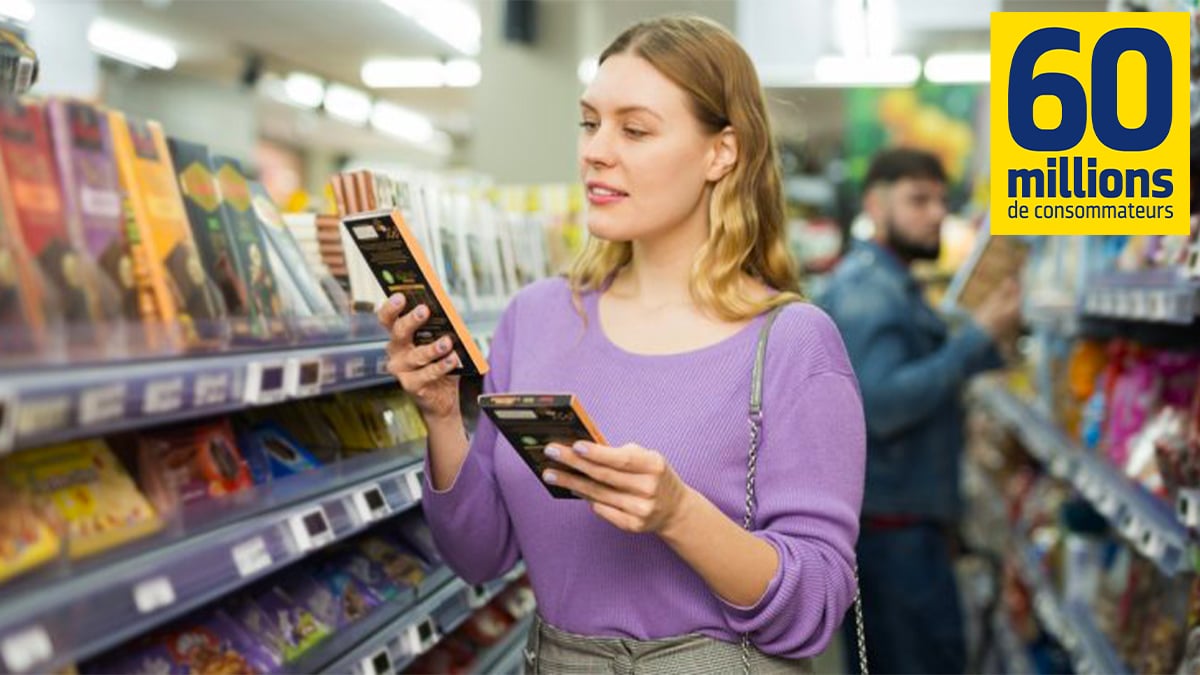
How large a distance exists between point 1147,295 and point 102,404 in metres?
2.28

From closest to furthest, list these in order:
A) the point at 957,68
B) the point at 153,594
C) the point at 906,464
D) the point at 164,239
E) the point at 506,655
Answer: the point at 153,594
the point at 164,239
the point at 506,655
the point at 906,464
the point at 957,68

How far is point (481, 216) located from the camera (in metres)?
2.74

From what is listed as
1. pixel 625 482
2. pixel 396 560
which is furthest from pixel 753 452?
pixel 396 560

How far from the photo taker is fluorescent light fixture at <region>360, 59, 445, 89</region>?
1232 cm

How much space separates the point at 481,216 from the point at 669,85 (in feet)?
3.20

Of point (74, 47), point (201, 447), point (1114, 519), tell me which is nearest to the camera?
point (201, 447)

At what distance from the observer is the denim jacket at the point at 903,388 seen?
148 inches

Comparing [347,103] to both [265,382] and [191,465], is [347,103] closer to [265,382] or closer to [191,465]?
[191,465]

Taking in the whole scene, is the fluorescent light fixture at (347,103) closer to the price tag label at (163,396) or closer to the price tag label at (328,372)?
the price tag label at (328,372)

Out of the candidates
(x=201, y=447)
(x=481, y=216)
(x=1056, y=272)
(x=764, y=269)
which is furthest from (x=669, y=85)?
(x=1056, y=272)

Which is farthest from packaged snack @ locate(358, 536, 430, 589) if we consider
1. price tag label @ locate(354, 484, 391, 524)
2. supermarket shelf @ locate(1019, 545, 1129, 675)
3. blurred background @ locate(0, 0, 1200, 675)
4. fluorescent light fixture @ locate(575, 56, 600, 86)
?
fluorescent light fixture @ locate(575, 56, 600, 86)

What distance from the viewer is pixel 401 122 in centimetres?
1580

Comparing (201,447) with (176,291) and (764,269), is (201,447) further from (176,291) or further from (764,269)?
(764,269)

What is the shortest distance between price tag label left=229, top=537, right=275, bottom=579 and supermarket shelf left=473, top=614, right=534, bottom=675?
3.50 ft
